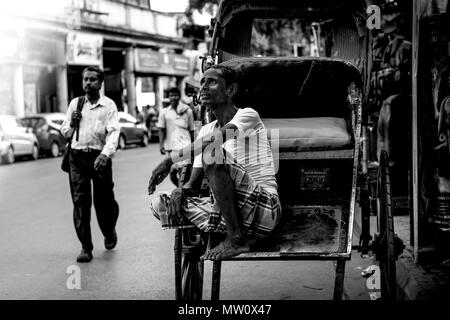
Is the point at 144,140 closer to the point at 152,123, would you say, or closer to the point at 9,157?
the point at 152,123

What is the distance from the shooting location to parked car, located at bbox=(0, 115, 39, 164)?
876 inches

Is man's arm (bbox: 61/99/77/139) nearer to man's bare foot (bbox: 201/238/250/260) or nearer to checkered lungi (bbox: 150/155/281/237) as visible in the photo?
checkered lungi (bbox: 150/155/281/237)

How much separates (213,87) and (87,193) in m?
3.45

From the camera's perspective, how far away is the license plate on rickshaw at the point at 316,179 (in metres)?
5.51

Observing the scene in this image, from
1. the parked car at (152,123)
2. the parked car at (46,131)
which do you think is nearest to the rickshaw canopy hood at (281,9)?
the parked car at (46,131)

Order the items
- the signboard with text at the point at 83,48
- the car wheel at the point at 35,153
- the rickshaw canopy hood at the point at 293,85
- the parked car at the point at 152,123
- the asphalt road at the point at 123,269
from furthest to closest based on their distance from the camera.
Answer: the parked car at the point at 152,123 < the signboard with text at the point at 83,48 < the car wheel at the point at 35,153 < the rickshaw canopy hood at the point at 293,85 < the asphalt road at the point at 123,269

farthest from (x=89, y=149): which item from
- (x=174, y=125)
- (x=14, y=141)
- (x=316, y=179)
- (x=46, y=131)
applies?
(x=46, y=131)

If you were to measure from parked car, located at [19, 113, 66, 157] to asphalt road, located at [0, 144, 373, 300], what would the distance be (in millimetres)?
13808

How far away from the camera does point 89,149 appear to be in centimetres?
782

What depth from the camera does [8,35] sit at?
28797 millimetres

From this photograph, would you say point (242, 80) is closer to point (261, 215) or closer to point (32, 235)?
point (261, 215)

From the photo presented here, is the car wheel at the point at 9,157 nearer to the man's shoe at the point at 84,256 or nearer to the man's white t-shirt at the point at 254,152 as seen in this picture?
the man's shoe at the point at 84,256

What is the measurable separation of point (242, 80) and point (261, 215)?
2.34m
